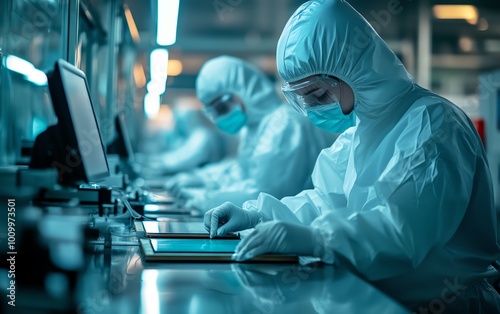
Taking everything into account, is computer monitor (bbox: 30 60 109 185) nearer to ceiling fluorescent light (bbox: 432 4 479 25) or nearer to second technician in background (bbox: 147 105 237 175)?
second technician in background (bbox: 147 105 237 175)

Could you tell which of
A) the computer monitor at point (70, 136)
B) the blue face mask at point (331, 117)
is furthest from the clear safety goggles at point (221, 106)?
the computer monitor at point (70, 136)

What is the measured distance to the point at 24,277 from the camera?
37.8 inches

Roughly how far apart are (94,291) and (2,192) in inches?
14.7

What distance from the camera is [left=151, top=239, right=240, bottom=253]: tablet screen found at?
1.37 metres

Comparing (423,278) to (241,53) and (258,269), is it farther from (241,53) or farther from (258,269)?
(241,53)

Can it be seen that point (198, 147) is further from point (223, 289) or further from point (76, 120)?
point (223, 289)

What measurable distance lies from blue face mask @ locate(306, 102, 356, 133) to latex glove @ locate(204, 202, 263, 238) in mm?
388

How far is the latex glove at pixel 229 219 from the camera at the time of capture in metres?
1.61

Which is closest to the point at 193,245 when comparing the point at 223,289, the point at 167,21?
the point at 223,289

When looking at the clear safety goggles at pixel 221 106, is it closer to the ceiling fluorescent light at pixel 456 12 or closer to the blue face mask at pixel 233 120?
the blue face mask at pixel 233 120

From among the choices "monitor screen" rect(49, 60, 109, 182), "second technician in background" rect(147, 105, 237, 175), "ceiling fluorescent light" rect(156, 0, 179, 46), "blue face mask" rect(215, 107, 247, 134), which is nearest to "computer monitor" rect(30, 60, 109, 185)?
"monitor screen" rect(49, 60, 109, 182)

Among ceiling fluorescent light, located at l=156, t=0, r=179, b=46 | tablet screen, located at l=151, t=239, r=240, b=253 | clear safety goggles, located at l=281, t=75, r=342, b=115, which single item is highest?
ceiling fluorescent light, located at l=156, t=0, r=179, b=46

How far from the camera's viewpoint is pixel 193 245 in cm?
145

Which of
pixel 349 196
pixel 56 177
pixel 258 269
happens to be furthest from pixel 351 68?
pixel 56 177
